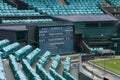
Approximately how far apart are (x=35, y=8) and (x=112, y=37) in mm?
15464

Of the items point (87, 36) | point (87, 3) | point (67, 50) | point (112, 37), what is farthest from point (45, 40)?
point (87, 3)

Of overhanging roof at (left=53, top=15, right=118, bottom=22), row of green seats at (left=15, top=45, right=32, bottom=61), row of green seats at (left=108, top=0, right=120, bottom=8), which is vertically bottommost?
row of green seats at (left=15, top=45, right=32, bottom=61)

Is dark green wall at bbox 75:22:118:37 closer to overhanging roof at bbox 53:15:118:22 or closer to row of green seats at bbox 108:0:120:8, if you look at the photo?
overhanging roof at bbox 53:15:118:22

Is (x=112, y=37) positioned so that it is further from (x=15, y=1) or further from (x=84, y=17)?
(x=15, y=1)

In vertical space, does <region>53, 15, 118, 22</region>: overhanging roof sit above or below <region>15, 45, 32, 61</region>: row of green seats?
above

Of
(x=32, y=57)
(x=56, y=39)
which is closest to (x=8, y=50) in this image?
Answer: (x=32, y=57)

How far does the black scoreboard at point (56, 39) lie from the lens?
199 feet

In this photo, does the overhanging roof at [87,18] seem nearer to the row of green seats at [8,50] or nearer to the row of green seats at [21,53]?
the row of green seats at [21,53]

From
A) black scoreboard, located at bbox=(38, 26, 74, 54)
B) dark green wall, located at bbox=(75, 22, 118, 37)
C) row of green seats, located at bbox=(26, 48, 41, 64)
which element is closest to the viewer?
→ row of green seats, located at bbox=(26, 48, 41, 64)

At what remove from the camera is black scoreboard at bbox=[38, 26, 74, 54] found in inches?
2392

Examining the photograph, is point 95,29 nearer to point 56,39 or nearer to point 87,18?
point 87,18

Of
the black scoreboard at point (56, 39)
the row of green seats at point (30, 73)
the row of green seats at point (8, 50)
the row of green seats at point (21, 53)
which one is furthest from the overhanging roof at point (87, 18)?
the row of green seats at point (30, 73)

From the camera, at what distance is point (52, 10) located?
73250 millimetres

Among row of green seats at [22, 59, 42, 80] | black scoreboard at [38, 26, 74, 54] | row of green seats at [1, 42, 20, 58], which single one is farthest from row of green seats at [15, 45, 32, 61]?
black scoreboard at [38, 26, 74, 54]
